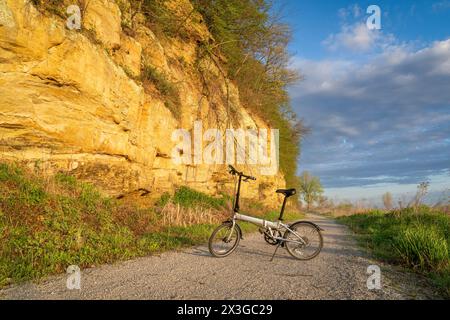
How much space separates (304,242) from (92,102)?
6.53m

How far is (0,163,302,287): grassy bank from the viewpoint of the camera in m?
4.70

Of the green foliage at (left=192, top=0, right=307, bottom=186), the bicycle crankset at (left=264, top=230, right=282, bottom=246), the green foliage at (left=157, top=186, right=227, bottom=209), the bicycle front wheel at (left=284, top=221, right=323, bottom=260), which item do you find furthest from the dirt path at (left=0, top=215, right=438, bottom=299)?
the green foliage at (left=192, top=0, right=307, bottom=186)

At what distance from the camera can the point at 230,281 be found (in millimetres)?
4242

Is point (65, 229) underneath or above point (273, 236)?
above

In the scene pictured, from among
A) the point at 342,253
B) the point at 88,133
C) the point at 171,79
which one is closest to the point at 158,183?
the point at 88,133

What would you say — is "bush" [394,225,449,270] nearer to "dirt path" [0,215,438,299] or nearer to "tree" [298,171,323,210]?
"dirt path" [0,215,438,299]

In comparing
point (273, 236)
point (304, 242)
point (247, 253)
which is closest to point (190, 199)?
point (247, 253)

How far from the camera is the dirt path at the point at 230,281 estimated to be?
3.64m

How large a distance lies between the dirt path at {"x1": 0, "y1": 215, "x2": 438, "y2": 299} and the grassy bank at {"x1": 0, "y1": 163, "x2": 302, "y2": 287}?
0.51 metres

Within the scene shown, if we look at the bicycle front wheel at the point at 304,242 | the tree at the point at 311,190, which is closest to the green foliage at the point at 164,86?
the bicycle front wheel at the point at 304,242

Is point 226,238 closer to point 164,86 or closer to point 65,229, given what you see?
point 65,229

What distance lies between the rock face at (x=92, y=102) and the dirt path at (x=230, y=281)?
3.89 metres

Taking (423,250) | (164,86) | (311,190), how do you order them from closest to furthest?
(423,250) → (164,86) → (311,190)
